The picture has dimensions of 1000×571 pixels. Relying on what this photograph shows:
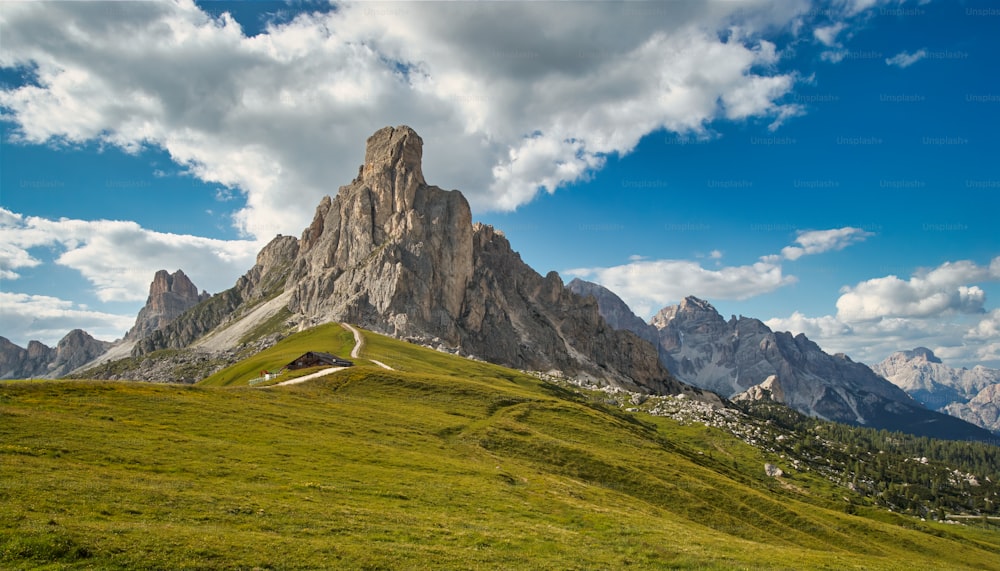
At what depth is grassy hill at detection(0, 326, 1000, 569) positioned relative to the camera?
22.2 meters

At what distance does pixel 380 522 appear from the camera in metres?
28.2

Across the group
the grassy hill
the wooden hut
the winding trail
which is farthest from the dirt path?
the grassy hill

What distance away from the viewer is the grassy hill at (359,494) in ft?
72.7

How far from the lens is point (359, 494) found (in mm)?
33438

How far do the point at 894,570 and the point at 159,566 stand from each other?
1808 inches

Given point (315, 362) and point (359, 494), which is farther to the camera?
point (315, 362)

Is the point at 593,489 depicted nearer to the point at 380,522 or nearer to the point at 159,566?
the point at 380,522

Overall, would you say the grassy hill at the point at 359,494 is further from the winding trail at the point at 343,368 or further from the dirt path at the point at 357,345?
the dirt path at the point at 357,345

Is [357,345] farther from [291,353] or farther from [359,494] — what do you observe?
[359,494]

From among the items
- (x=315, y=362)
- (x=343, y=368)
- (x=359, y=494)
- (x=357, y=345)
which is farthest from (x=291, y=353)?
(x=359, y=494)

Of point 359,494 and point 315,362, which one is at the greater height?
point 315,362

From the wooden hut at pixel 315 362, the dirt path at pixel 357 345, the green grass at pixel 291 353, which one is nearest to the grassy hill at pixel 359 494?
the wooden hut at pixel 315 362

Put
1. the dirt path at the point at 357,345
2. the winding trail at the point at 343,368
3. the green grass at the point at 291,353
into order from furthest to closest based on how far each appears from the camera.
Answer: the green grass at the point at 291,353
the dirt path at the point at 357,345
the winding trail at the point at 343,368

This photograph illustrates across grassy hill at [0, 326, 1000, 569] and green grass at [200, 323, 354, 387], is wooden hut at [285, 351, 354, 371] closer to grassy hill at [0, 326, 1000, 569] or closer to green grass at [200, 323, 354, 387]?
green grass at [200, 323, 354, 387]
